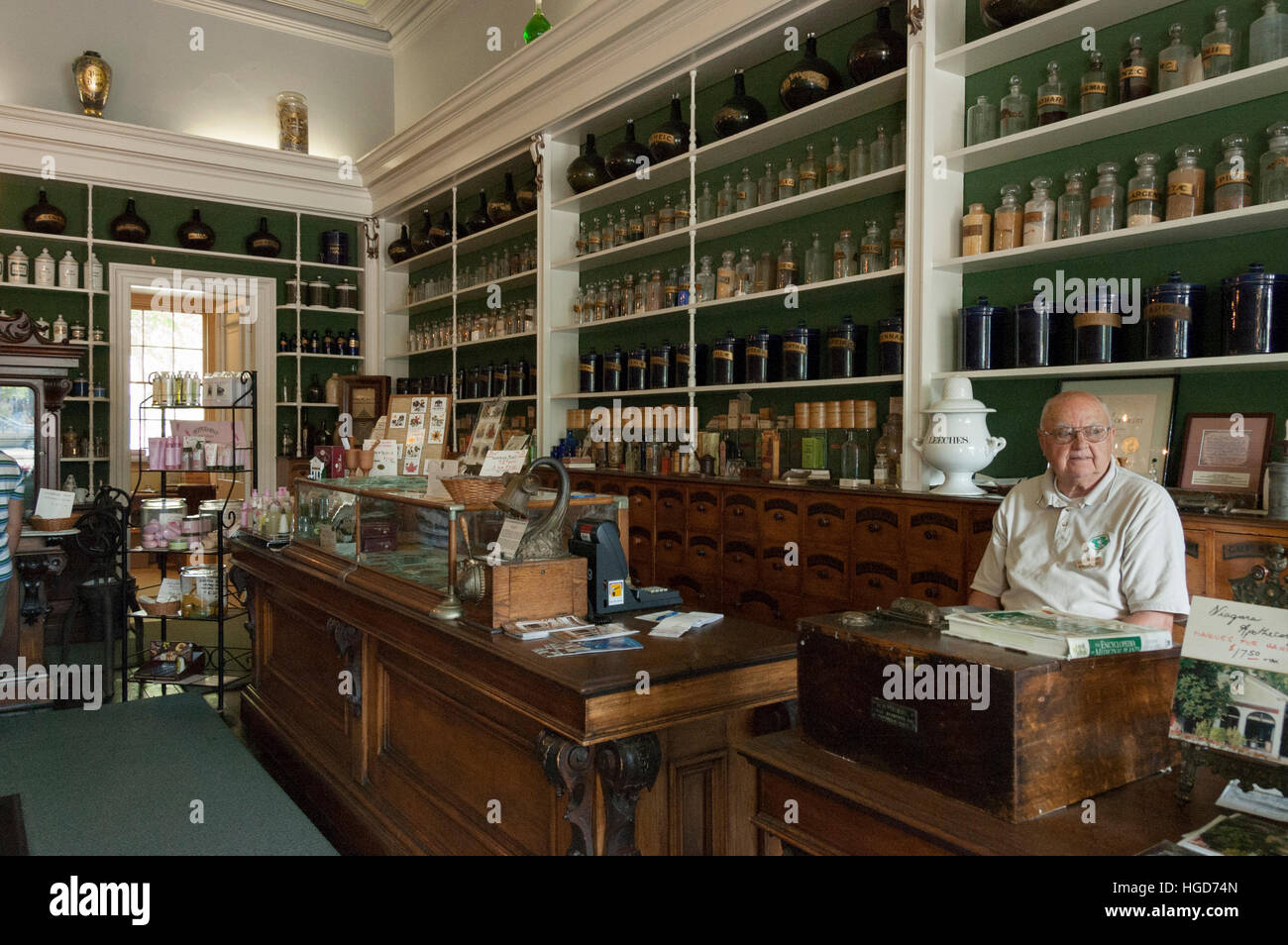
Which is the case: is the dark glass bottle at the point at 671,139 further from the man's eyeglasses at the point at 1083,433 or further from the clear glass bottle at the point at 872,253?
the man's eyeglasses at the point at 1083,433

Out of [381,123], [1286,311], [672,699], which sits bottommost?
[672,699]

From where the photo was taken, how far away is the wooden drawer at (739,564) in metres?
3.87

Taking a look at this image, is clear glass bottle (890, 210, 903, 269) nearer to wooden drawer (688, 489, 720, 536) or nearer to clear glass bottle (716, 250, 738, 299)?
clear glass bottle (716, 250, 738, 299)

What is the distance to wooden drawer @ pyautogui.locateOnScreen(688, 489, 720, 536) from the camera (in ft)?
13.3

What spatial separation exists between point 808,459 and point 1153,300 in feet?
5.29

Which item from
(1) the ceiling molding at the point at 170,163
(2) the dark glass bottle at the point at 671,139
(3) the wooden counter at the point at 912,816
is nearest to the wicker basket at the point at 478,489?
(3) the wooden counter at the point at 912,816

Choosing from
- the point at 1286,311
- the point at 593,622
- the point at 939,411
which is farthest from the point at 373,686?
the point at 1286,311

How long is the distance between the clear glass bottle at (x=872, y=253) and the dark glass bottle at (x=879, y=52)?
0.62 meters

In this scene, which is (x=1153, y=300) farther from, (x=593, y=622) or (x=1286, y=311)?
(x=593, y=622)

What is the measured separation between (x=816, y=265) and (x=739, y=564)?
1.47 metres

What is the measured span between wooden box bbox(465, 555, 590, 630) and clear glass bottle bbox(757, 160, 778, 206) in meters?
2.68

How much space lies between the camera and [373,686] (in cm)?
288
